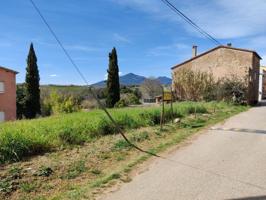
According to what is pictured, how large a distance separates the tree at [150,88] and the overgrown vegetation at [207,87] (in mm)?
25020

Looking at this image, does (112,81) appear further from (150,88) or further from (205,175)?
(205,175)

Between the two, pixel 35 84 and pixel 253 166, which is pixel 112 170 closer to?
pixel 253 166

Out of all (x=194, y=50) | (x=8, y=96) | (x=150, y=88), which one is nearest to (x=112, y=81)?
(x=194, y=50)

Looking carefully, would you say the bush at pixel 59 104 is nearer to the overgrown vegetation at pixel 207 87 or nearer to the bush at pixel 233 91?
the overgrown vegetation at pixel 207 87

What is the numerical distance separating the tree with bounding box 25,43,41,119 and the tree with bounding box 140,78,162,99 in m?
26.4

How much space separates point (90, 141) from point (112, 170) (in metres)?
3.05

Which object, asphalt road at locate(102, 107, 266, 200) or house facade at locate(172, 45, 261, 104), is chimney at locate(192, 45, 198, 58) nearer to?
house facade at locate(172, 45, 261, 104)

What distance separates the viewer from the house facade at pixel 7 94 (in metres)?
32.9

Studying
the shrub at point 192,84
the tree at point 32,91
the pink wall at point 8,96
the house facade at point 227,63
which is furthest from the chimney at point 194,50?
the pink wall at point 8,96

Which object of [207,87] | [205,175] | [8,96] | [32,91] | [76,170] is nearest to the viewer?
[205,175]

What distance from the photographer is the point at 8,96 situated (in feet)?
111

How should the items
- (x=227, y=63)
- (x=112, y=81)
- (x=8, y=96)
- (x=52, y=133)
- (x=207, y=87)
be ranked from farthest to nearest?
(x=112, y=81)
(x=8, y=96)
(x=227, y=63)
(x=207, y=87)
(x=52, y=133)

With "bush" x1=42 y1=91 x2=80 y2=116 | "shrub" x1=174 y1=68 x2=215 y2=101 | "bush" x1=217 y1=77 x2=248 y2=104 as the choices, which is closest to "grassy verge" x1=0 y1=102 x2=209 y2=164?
"bush" x1=217 y1=77 x2=248 y2=104

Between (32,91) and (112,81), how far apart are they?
8.94m
